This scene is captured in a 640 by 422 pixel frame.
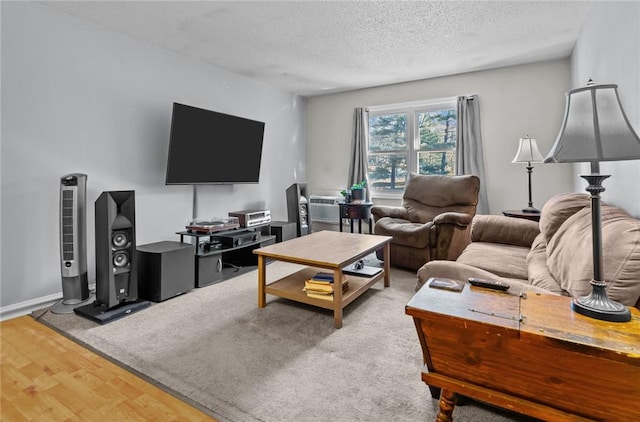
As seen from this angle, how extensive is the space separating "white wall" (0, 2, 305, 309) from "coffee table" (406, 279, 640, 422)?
9.48 ft

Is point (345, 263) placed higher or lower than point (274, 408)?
higher

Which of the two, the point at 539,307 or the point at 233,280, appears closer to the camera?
the point at 539,307

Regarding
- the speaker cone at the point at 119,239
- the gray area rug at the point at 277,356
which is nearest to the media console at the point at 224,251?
the gray area rug at the point at 277,356

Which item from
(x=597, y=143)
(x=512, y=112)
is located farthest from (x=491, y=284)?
(x=512, y=112)

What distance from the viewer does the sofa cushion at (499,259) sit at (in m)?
2.12

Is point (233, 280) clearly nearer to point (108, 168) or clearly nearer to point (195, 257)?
point (195, 257)

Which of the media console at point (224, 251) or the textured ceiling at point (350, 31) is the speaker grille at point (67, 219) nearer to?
the media console at point (224, 251)

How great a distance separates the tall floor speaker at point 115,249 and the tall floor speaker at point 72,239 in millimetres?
167

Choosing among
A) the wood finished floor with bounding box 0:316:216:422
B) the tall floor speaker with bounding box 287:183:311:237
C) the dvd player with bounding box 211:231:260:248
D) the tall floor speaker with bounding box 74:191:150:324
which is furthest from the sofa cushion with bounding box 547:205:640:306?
the tall floor speaker with bounding box 287:183:311:237

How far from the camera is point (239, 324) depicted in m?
2.27

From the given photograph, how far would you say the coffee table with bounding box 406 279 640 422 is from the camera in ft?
3.04

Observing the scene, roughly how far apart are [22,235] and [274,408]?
2388 mm

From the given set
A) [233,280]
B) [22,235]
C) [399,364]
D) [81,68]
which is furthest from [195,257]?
[399,364]

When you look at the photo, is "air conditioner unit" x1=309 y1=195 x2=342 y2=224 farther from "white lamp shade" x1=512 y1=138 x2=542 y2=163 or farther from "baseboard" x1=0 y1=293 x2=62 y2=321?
"baseboard" x1=0 y1=293 x2=62 y2=321
